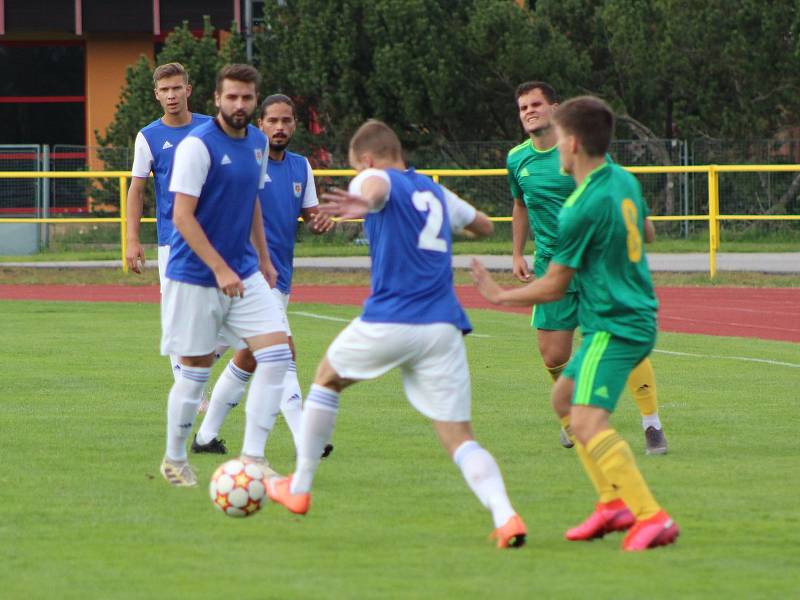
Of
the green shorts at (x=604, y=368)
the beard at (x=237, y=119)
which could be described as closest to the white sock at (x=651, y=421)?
the green shorts at (x=604, y=368)

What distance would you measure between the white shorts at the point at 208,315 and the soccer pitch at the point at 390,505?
0.72 m

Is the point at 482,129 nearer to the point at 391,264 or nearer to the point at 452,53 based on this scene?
the point at 452,53

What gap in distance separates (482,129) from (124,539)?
2677 cm

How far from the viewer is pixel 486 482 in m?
6.22

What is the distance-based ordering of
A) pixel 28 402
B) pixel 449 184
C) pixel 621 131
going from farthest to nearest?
1. pixel 621 131
2. pixel 449 184
3. pixel 28 402

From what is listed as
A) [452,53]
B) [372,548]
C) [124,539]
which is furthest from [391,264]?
[452,53]

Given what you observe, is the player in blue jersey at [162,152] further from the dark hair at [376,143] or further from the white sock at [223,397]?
the dark hair at [376,143]

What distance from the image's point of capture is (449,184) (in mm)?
30266

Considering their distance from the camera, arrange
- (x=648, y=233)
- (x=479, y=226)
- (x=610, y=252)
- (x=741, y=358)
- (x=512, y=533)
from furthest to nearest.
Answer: (x=741, y=358) → (x=648, y=233) → (x=479, y=226) → (x=610, y=252) → (x=512, y=533)

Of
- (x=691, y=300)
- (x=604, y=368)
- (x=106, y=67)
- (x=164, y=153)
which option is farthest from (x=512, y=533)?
(x=106, y=67)

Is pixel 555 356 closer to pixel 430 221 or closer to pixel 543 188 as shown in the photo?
pixel 543 188

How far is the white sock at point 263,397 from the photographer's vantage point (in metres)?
7.57

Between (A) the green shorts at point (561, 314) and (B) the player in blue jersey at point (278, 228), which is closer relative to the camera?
(B) the player in blue jersey at point (278, 228)

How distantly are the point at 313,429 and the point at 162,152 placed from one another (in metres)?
3.66
